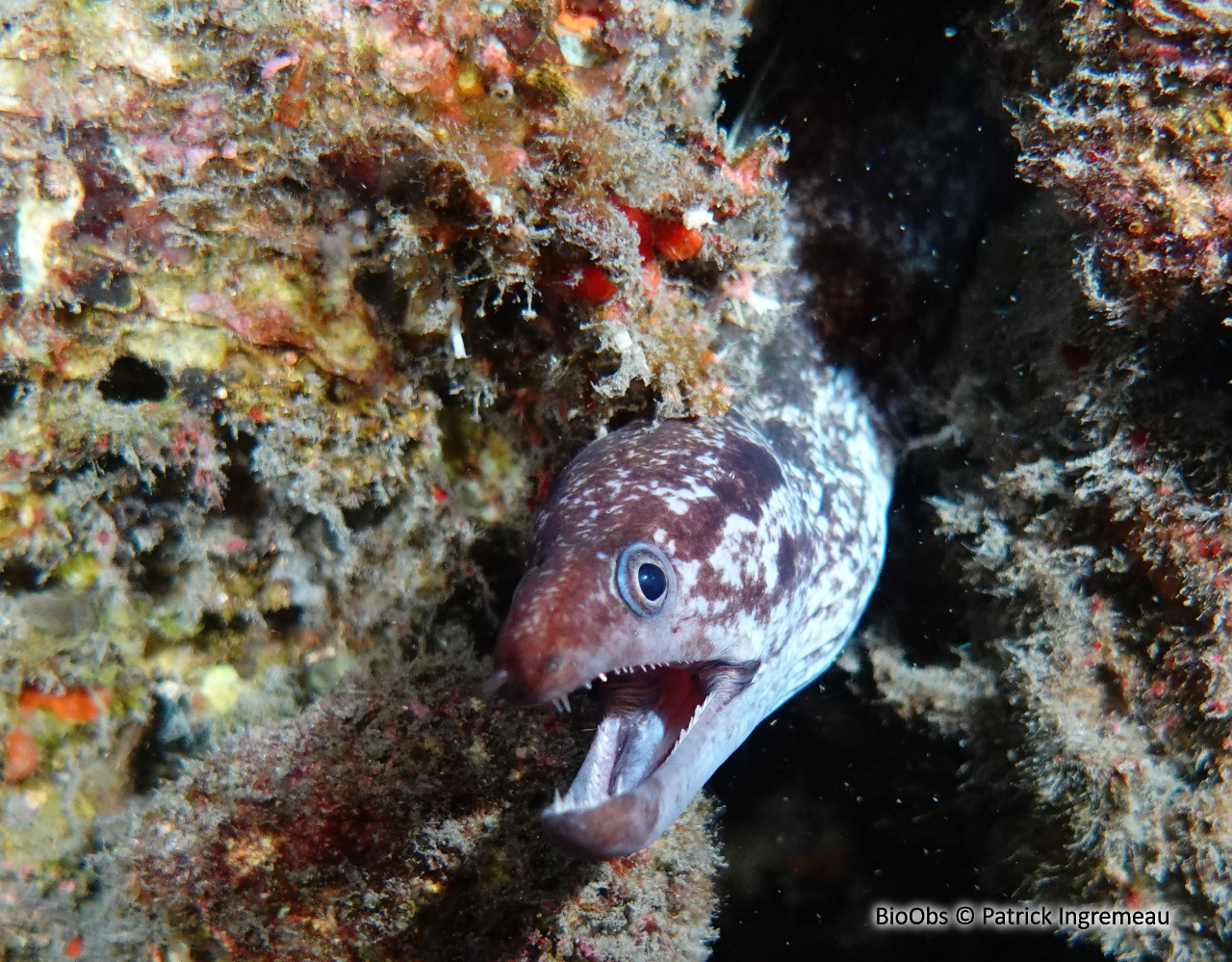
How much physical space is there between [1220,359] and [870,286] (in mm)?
1576

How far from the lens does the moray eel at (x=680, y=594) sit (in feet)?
6.60

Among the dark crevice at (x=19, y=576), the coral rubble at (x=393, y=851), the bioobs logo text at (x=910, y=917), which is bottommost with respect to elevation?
the bioobs logo text at (x=910, y=917)

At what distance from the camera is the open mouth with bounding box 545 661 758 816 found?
230 cm

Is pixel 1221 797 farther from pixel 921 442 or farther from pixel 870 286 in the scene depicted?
pixel 870 286

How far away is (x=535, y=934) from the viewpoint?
240 cm

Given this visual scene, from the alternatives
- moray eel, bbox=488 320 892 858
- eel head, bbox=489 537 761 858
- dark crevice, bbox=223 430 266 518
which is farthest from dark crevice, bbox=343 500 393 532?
eel head, bbox=489 537 761 858

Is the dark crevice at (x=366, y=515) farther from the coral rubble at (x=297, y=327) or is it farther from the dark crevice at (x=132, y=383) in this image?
the dark crevice at (x=132, y=383)

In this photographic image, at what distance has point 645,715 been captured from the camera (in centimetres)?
258

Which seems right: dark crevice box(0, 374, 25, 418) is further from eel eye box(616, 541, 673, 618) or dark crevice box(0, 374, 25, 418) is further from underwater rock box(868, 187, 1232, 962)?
underwater rock box(868, 187, 1232, 962)

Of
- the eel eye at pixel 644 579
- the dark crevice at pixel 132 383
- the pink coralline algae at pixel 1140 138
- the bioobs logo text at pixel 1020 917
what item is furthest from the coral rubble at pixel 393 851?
the pink coralline algae at pixel 1140 138

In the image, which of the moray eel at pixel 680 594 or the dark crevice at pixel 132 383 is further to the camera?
the dark crevice at pixel 132 383

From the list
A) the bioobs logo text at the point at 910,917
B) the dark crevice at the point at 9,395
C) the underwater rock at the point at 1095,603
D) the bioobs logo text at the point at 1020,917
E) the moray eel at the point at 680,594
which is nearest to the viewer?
the moray eel at the point at 680,594

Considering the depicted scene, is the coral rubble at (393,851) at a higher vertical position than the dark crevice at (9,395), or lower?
lower

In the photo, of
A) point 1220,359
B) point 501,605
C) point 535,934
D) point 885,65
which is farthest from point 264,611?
point 885,65
